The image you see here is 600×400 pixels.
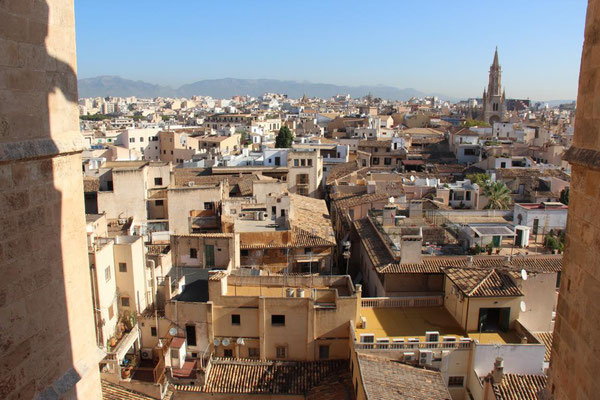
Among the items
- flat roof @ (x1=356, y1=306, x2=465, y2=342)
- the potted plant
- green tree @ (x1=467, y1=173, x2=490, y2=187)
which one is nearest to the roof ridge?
flat roof @ (x1=356, y1=306, x2=465, y2=342)

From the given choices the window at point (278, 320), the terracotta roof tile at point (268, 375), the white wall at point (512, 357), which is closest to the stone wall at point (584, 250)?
the white wall at point (512, 357)

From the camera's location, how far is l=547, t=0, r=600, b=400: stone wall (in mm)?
3771

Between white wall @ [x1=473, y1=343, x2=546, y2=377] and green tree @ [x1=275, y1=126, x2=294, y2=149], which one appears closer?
white wall @ [x1=473, y1=343, x2=546, y2=377]

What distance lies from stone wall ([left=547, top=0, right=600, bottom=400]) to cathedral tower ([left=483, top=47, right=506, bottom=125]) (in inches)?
3696

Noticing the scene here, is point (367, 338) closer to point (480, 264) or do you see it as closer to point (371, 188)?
point (480, 264)

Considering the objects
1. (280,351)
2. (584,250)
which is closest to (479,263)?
(280,351)

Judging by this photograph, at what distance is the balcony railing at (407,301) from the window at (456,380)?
10.8 feet

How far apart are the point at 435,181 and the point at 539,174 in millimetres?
9102

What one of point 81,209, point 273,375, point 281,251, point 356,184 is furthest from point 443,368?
point 356,184

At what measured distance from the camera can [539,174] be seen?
38.0m

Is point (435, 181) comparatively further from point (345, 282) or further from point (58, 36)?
point (58, 36)

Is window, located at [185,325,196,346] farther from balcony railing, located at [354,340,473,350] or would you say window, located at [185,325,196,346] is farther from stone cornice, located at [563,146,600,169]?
stone cornice, located at [563,146,600,169]

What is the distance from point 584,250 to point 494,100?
96.2 metres

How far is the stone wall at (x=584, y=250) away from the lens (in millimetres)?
3771
